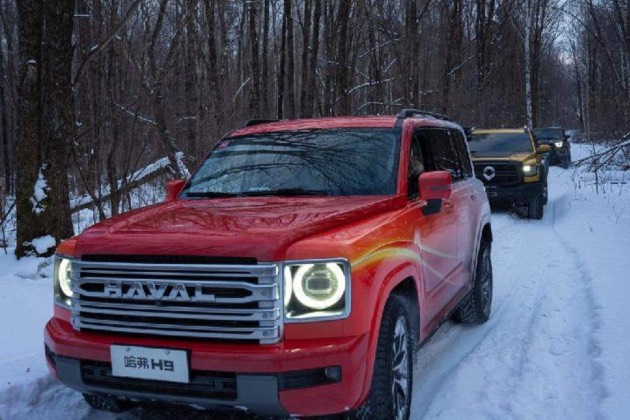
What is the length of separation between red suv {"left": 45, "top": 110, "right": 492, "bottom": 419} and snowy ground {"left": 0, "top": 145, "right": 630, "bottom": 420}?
1.87ft

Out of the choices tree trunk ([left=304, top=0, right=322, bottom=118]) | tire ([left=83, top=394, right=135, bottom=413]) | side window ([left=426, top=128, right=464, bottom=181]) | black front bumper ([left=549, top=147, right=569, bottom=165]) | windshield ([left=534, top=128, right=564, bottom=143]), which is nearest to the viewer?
tire ([left=83, top=394, right=135, bottom=413])

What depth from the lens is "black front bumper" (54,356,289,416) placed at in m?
2.66

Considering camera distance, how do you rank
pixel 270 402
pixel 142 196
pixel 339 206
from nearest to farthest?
pixel 270 402
pixel 339 206
pixel 142 196

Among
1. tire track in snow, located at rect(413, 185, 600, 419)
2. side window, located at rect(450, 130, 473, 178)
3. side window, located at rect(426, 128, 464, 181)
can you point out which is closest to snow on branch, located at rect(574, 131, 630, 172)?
tire track in snow, located at rect(413, 185, 600, 419)

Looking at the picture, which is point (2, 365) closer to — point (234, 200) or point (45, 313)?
point (45, 313)

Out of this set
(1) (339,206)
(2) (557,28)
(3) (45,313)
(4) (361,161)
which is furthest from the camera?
(2) (557,28)

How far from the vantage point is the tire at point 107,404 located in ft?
11.4

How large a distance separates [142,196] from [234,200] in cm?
881

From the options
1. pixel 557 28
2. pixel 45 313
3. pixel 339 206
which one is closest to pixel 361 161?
pixel 339 206

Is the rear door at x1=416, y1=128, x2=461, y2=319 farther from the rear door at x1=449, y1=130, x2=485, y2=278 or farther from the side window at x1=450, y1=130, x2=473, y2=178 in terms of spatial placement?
the side window at x1=450, y1=130, x2=473, y2=178

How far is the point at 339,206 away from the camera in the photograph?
3.47 meters

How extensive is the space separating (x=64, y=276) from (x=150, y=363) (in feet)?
2.71

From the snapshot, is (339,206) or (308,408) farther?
(339,206)

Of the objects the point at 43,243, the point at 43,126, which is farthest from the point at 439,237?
the point at 43,126
